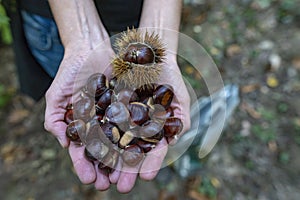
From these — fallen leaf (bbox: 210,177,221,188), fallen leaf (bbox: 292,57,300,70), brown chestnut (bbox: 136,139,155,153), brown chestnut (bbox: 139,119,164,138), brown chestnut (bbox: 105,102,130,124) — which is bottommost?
fallen leaf (bbox: 210,177,221,188)

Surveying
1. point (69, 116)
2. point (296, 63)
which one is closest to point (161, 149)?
point (69, 116)

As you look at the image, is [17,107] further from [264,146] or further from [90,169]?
[264,146]

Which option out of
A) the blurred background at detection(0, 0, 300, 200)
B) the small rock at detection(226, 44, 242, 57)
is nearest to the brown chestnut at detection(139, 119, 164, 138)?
the blurred background at detection(0, 0, 300, 200)

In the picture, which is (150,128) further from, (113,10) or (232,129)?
(232,129)

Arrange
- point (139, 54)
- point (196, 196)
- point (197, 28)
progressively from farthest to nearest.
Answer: point (197, 28)
point (196, 196)
point (139, 54)

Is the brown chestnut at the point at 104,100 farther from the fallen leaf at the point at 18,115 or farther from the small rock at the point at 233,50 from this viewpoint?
the small rock at the point at 233,50

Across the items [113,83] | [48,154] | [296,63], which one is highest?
[113,83]

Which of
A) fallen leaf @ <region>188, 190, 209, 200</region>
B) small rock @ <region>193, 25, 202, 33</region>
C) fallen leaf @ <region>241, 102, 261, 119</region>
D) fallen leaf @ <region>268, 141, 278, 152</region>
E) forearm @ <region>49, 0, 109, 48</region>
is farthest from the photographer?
small rock @ <region>193, 25, 202, 33</region>

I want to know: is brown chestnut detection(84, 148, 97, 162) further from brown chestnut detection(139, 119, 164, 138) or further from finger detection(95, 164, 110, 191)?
brown chestnut detection(139, 119, 164, 138)
